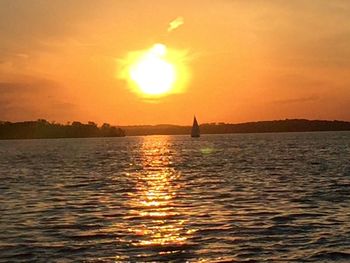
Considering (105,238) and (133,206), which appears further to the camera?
(133,206)

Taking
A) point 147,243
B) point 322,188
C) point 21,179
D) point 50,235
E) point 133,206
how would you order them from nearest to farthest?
point 147,243 → point 50,235 → point 133,206 → point 322,188 → point 21,179

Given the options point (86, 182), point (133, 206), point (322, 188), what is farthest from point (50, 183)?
point (322, 188)

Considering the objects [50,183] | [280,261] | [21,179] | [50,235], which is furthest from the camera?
[21,179]

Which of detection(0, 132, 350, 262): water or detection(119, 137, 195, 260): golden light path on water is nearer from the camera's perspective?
detection(0, 132, 350, 262): water

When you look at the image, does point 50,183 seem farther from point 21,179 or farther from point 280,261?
point 280,261

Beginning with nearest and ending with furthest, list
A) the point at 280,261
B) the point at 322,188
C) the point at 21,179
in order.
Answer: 1. the point at 280,261
2. the point at 322,188
3. the point at 21,179

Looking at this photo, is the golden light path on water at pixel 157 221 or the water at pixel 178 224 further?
the golden light path on water at pixel 157 221

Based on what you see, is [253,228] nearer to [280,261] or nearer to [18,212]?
[280,261]

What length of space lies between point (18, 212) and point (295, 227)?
648 inches

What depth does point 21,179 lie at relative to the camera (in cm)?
6066

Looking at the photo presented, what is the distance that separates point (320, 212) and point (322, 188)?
15.2m

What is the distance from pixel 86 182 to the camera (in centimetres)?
5653

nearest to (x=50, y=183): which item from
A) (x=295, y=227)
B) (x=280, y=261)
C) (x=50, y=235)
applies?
(x=50, y=235)

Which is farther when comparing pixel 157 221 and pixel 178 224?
pixel 157 221
